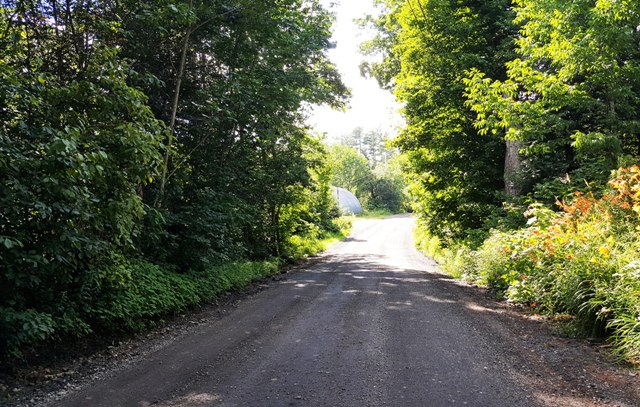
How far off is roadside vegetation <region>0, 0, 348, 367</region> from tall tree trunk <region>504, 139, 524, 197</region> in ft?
20.1

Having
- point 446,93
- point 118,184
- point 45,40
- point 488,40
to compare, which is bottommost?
point 118,184

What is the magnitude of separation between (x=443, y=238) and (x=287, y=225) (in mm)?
6400

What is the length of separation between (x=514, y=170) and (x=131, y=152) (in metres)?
9.77

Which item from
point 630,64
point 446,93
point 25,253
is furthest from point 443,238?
point 25,253

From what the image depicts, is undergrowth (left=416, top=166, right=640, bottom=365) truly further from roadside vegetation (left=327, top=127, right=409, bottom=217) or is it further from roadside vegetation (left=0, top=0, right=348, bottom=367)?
roadside vegetation (left=327, top=127, right=409, bottom=217)

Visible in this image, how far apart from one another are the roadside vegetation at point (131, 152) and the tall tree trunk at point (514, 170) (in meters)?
6.14

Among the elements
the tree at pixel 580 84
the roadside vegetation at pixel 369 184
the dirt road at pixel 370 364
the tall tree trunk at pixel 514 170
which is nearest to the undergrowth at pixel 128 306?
the dirt road at pixel 370 364

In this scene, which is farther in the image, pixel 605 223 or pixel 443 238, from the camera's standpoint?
pixel 443 238

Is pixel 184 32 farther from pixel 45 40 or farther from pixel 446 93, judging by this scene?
pixel 446 93

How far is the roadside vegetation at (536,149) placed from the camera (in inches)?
231

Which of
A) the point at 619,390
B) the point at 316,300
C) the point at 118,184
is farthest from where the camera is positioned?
the point at 316,300

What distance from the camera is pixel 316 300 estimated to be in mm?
7879

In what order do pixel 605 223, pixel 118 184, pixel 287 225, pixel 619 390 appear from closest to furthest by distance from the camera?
pixel 619 390 < pixel 118 184 < pixel 605 223 < pixel 287 225

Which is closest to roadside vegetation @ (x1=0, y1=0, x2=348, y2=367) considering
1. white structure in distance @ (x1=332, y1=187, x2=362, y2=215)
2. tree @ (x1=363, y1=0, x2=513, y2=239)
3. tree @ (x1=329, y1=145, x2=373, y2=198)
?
tree @ (x1=363, y1=0, x2=513, y2=239)
